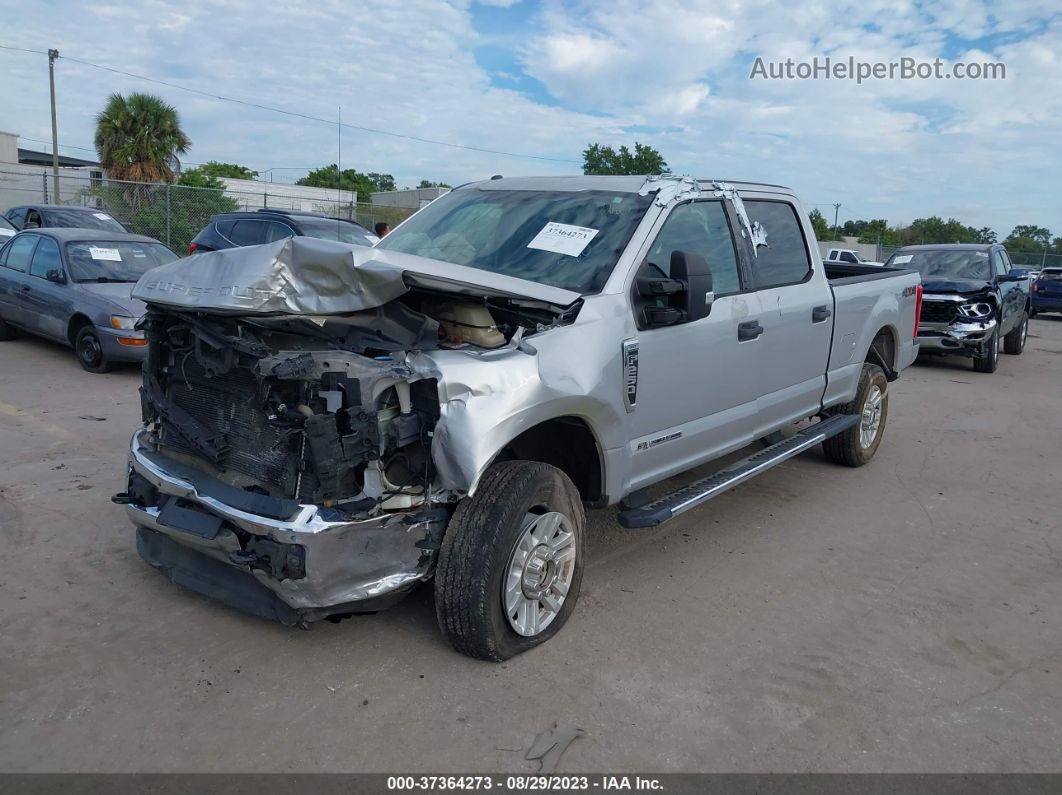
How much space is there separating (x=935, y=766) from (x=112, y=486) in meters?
4.97

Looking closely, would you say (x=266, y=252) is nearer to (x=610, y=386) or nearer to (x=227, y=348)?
(x=227, y=348)

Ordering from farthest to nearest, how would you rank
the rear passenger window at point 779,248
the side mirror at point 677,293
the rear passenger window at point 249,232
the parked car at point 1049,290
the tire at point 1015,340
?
the parked car at point 1049,290, the tire at point 1015,340, the rear passenger window at point 249,232, the rear passenger window at point 779,248, the side mirror at point 677,293

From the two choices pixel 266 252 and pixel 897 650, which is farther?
pixel 897 650

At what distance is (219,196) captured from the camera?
2091 cm

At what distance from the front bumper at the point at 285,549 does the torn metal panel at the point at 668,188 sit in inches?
84.2

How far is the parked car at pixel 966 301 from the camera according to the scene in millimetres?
12586

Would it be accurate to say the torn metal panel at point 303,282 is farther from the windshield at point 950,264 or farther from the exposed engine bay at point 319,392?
the windshield at point 950,264

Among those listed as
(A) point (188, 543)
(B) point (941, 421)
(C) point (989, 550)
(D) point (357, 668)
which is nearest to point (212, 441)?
(A) point (188, 543)

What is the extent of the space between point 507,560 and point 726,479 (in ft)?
6.30

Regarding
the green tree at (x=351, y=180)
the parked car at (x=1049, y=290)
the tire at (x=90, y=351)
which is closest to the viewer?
the tire at (x=90, y=351)

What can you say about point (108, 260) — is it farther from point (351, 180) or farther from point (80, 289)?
point (351, 180)

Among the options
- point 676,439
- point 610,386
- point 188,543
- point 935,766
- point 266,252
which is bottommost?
point 935,766

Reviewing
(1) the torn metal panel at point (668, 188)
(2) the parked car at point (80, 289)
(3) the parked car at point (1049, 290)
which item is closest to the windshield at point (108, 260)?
(2) the parked car at point (80, 289)

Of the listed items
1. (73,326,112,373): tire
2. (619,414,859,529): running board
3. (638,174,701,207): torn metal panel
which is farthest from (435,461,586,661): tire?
(73,326,112,373): tire
